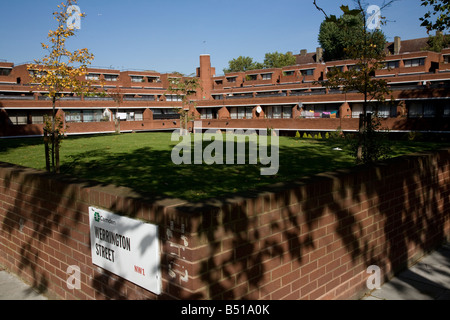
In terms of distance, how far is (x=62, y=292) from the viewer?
5.04 m

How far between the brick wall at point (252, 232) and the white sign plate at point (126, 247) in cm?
9

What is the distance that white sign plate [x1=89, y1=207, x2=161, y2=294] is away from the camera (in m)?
3.47

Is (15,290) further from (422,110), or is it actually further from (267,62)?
(267,62)

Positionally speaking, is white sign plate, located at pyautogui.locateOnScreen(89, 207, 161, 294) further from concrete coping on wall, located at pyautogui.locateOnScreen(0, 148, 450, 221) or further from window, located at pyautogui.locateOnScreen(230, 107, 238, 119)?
window, located at pyautogui.locateOnScreen(230, 107, 238, 119)

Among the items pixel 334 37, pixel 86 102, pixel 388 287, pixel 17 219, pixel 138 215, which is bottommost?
pixel 388 287

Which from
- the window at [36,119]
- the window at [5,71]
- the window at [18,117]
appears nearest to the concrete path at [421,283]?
the window at [36,119]

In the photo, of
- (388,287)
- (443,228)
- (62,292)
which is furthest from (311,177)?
(443,228)

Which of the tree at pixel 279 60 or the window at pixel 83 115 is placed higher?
the tree at pixel 279 60

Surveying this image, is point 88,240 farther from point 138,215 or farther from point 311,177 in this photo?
point 311,177

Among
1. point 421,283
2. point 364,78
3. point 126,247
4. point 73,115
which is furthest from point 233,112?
point 126,247

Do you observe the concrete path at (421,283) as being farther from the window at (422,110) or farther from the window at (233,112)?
the window at (233,112)

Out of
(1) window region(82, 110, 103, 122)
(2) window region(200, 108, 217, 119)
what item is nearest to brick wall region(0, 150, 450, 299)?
(1) window region(82, 110, 103, 122)

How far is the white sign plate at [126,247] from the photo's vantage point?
3475 millimetres
